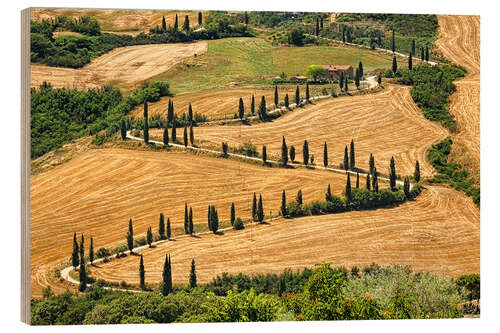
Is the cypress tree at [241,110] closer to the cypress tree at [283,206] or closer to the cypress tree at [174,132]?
the cypress tree at [174,132]

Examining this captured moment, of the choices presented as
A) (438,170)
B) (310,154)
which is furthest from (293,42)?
(438,170)

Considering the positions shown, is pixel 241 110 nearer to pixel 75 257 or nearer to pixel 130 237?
pixel 130 237

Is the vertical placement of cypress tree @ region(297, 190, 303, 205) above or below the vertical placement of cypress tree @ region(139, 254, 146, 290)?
above

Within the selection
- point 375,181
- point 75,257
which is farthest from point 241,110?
point 75,257

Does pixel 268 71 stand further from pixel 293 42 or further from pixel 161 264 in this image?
pixel 161 264

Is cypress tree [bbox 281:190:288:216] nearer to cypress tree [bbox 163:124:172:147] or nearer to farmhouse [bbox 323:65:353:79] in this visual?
cypress tree [bbox 163:124:172:147]

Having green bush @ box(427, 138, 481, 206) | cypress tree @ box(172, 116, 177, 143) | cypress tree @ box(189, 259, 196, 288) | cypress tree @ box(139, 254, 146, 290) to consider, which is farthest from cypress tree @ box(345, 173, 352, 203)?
cypress tree @ box(139, 254, 146, 290)

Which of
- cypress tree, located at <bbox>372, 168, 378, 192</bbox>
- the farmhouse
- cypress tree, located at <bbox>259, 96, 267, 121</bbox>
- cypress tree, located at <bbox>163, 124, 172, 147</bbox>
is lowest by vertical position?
cypress tree, located at <bbox>372, 168, 378, 192</bbox>
